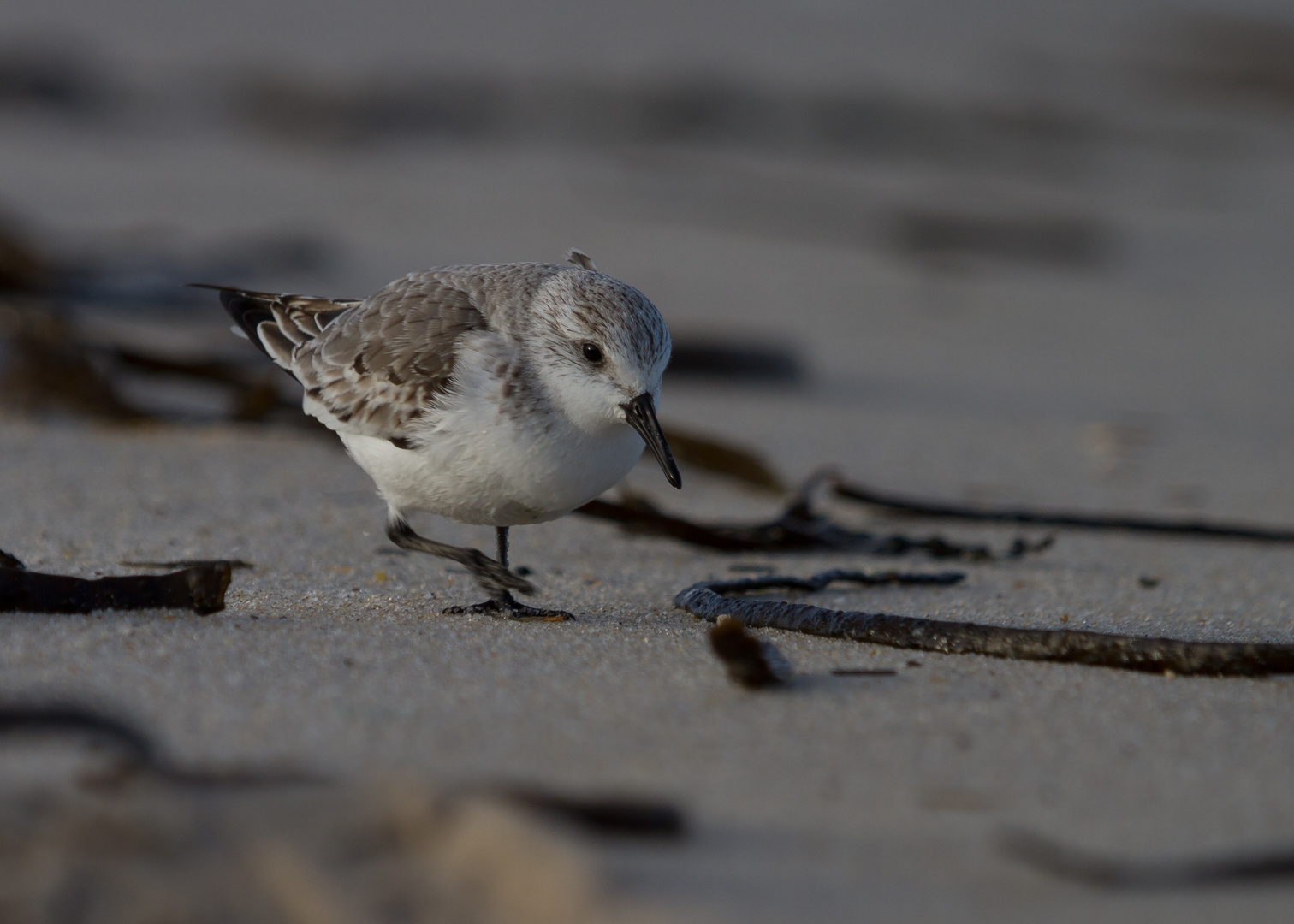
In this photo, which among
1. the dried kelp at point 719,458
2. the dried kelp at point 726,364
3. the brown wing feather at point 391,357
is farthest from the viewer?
the dried kelp at point 726,364

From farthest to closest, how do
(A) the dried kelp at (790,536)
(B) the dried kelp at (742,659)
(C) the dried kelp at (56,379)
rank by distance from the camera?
1. (C) the dried kelp at (56,379)
2. (A) the dried kelp at (790,536)
3. (B) the dried kelp at (742,659)

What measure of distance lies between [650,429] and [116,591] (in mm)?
1181

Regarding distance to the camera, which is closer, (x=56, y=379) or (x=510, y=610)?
(x=510, y=610)

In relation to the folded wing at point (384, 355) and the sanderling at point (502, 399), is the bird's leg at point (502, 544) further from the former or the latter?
the folded wing at point (384, 355)

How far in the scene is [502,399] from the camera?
3.19 meters

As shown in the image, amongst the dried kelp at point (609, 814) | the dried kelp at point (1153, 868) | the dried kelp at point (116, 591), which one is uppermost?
the dried kelp at point (1153, 868)

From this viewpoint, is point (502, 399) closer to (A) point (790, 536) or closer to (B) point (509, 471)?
(B) point (509, 471)

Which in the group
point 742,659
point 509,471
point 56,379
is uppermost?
point 509,471

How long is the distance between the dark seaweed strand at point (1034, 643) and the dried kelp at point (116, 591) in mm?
1122

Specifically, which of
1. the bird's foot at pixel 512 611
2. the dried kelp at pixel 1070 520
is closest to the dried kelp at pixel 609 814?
the bird's foot at pixel 512 611

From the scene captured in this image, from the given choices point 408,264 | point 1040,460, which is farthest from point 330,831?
point 408,264

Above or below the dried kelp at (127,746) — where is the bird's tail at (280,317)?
above

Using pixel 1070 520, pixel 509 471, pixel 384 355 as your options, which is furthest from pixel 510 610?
pixel 1070 520

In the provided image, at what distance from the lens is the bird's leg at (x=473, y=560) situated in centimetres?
332
